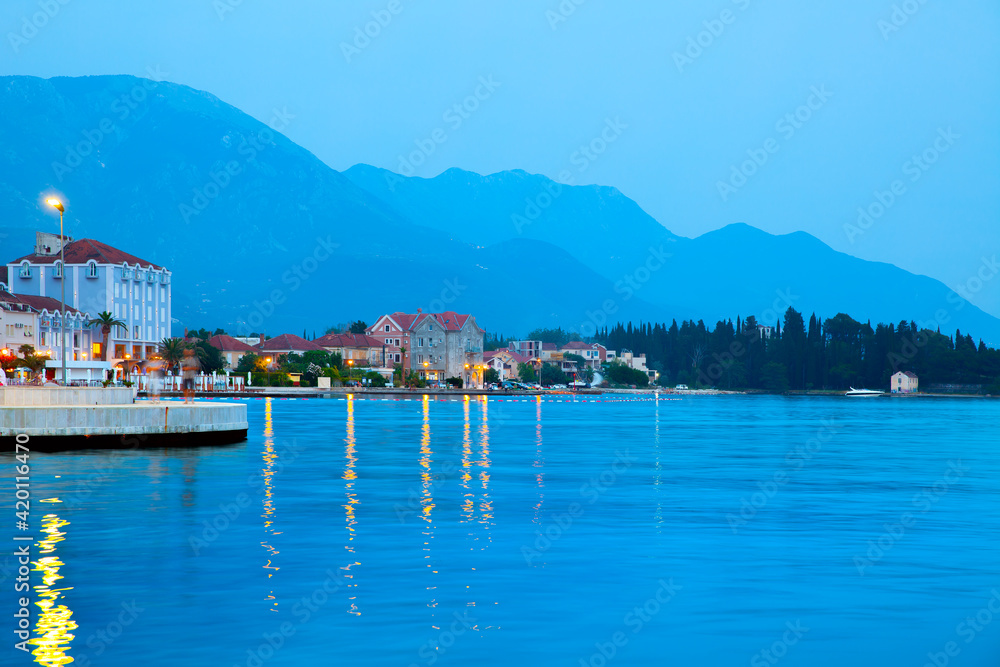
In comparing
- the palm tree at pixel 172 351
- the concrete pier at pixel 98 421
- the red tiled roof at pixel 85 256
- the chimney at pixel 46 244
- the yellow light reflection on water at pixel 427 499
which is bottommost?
the yellow light reflection on water at pixel 427 499

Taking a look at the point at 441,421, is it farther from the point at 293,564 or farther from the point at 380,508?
the point at 293,564

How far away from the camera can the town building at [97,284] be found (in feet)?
408

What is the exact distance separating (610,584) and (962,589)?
18.3ft

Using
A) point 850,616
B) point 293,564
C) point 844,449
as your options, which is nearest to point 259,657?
point 293,564

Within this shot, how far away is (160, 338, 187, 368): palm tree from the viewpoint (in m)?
127

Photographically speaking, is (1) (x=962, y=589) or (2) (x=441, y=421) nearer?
(1) (x=962, y=589)

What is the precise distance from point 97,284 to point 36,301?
51.0ft

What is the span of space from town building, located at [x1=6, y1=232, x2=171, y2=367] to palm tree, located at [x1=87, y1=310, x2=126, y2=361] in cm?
73

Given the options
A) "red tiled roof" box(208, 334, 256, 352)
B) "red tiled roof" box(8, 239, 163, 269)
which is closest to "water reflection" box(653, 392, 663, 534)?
"red tiled roof" box(8, 239, 163, 269)

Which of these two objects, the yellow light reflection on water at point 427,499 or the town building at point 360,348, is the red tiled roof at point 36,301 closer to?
the town building at point 360,348

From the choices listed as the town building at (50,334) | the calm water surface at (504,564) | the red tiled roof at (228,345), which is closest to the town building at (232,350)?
the red tiled roof at (228,345)

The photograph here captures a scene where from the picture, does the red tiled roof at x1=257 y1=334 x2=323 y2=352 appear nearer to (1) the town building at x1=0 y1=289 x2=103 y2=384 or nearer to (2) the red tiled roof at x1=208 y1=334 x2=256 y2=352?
(2) the red tiled roof at x1=208 y1=334 x2=256 y2=352

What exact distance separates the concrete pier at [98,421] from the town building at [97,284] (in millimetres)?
82964

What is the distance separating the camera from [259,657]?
39.3ft
